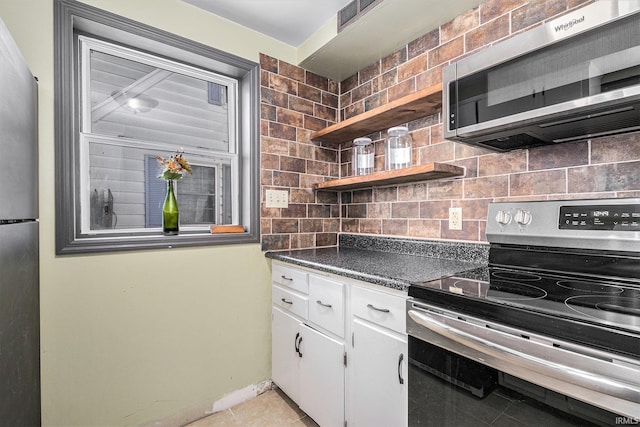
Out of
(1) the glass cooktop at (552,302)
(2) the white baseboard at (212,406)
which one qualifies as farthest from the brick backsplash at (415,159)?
(2) the white baseboard at (212,406)

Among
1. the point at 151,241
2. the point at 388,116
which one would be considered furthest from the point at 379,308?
the point at 151,241

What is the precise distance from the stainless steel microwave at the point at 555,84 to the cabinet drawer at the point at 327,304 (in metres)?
0.88

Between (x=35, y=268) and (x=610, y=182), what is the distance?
2.37 metres

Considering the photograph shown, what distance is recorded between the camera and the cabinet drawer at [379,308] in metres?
1.20

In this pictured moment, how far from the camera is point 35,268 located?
1.31 metres

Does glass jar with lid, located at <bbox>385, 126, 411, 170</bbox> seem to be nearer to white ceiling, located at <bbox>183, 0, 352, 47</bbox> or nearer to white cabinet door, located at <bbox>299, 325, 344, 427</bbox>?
white ceiling, located at <bbox>183, 0, 352, 47</bbox>

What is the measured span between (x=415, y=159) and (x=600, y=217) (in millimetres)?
966

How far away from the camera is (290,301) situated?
1.86 meters

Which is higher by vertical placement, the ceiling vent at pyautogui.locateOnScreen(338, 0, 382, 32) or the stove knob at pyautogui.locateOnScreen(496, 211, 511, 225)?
the ceiling vent at pyautogui.locateOnScreen(338, 0, 382, 32)

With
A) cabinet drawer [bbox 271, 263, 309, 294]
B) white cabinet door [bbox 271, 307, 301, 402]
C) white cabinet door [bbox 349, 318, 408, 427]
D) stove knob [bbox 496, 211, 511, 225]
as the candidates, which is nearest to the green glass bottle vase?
cabinet drawer [bbox 271, 263, 309, 294]

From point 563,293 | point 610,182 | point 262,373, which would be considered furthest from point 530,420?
point 262,373

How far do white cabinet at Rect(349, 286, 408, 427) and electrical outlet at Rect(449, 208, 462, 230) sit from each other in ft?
2.31

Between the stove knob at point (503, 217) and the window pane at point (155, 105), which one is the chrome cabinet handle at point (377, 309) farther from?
the window pane at point (155, 105)

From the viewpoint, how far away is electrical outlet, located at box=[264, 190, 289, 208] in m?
2.13
